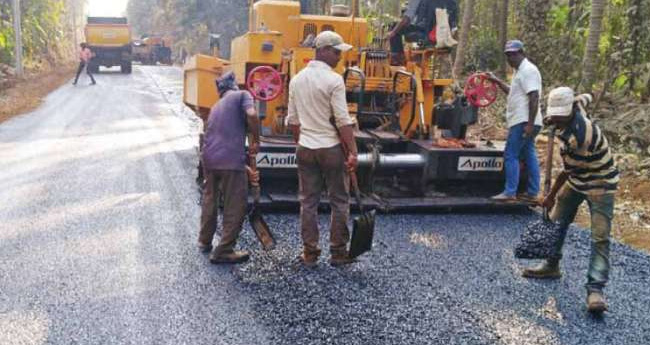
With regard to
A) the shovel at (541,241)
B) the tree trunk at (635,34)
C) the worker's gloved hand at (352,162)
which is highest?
the tree trunk at (635,34)

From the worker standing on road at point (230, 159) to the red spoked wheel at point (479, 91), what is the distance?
3.22 meters

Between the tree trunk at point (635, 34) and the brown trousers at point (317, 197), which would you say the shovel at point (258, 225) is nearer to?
the brown trousers at point (317, 197)

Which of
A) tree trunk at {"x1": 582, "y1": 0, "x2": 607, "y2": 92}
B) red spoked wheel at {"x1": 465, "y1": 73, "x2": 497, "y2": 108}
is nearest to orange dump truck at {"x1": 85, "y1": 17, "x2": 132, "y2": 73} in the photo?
tree trunk at {"x1": 582, "y1": 0, "x2": 607, "y2": 92}

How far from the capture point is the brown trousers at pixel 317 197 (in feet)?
16.6

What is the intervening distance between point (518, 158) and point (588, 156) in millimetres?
2487

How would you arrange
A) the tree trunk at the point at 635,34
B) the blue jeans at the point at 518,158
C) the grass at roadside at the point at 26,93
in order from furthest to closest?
the grass at roadside at the point at 26,93 → the tree trunk at the point at 635,34 → the blue jeans at the point at 518,158

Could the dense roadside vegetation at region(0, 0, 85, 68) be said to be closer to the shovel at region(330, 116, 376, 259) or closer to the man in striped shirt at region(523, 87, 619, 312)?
A: the shovel at region(330, 116, 376, 259)

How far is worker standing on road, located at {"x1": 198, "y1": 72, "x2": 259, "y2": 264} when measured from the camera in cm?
512

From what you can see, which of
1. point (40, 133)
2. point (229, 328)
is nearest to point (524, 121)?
point (229, 328)

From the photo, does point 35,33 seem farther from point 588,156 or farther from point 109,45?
point 588,156

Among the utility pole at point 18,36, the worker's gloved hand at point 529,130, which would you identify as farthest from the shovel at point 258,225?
the utility pole at point 18,36

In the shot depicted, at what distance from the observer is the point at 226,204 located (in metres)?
5.21

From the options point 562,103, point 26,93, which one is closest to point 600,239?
point 562,103

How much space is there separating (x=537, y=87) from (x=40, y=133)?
28.3 feet
